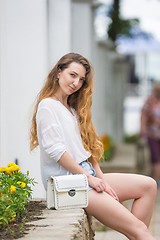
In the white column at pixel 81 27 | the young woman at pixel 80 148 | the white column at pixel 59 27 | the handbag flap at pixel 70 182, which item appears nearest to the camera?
the handbag flap at pixel 70 182

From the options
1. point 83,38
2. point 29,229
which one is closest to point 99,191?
point 29,229

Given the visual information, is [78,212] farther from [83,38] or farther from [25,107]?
[83,38]

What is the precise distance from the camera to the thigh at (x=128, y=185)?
365 cm

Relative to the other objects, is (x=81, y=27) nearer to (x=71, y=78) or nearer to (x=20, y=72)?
(x=20, y=72)

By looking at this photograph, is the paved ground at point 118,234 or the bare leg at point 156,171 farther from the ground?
the paved ground at point 118,234

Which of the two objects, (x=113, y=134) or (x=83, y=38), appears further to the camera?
(x=113, y=134)

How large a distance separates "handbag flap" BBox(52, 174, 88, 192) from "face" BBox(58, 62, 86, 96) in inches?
25.6

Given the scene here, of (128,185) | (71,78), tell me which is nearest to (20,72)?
(71,78)

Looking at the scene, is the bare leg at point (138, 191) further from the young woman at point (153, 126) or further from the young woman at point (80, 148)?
the young woman at point (153, 126)

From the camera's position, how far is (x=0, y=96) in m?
4.18

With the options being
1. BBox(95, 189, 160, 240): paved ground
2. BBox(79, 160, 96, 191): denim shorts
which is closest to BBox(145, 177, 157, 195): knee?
BBox(79, 160, 96, 191): denim shorts

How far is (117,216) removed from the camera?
3240mm

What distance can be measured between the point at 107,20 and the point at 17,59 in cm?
790

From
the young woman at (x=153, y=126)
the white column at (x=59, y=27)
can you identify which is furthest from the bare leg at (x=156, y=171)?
the white column at (x=59, y=27)
